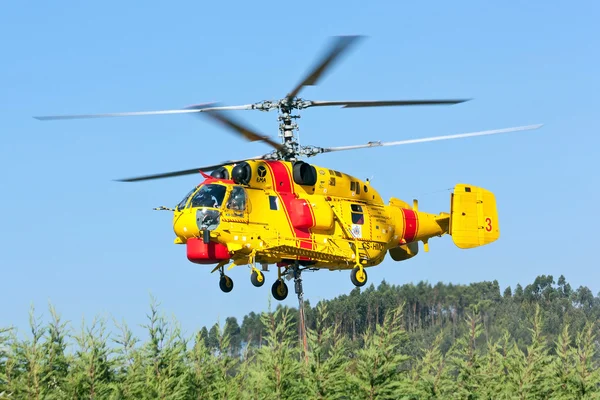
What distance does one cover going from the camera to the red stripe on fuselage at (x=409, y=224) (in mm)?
34094

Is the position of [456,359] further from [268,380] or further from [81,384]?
[81,384]

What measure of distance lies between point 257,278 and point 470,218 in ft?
24.8

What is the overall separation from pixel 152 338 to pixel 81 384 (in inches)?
65.0

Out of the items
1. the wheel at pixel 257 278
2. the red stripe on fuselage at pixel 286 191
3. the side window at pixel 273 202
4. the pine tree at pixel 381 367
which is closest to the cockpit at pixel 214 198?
the side window at pixel 273 202

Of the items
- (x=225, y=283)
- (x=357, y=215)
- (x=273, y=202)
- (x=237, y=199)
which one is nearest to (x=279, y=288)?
(x=225, y=283)

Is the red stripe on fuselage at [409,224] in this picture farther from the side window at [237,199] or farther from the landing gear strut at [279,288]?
the side window at [237,199]

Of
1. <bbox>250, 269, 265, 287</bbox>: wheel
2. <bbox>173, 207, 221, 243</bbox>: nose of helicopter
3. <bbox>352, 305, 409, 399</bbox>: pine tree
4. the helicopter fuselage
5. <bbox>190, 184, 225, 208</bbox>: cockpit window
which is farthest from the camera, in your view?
<bbox>250, 269, 265, 287</bbox>: wheel

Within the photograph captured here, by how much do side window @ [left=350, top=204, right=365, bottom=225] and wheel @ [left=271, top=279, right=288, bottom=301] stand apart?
8.84ft

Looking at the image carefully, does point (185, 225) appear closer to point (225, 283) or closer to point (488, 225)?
point (225, 283)

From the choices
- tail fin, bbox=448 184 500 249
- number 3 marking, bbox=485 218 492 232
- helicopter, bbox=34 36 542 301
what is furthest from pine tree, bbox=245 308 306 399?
number 3 marking, bbox=485 218 492 232

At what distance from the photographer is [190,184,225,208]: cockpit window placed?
29.4 metres

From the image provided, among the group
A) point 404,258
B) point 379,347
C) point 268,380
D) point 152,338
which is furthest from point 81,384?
point 404,258

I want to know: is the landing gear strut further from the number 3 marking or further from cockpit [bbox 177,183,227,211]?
the number 3 marking

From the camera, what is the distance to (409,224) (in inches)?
1347
